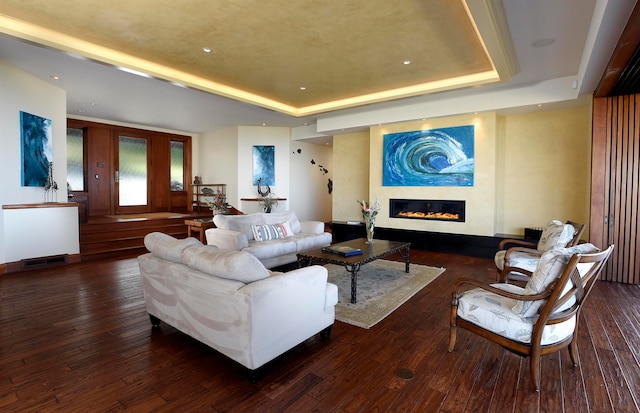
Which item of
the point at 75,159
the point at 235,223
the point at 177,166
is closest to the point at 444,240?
the point at 235,223

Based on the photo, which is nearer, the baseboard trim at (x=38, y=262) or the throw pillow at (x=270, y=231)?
the baseboard trim at (x=38, y=262)

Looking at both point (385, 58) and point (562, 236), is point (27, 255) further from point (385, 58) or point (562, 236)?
point (562, 236)

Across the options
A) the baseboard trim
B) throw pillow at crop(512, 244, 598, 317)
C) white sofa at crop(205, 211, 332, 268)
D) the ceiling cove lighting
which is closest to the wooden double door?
the baseboard trim

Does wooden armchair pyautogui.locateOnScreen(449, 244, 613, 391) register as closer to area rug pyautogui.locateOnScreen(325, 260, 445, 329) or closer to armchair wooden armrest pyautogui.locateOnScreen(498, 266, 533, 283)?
armchair wooden armrest pyautogui.locateOnScreen(498, 266, 533, 283)

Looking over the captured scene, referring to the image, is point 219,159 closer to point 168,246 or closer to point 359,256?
point 359,256

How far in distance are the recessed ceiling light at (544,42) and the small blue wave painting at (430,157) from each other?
2294mm

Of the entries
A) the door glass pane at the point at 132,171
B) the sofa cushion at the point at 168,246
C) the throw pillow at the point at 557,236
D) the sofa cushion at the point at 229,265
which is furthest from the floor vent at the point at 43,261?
the throw pillow at the point at 557,236

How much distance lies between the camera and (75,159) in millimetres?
8289

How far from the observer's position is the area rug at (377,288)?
10.9ft

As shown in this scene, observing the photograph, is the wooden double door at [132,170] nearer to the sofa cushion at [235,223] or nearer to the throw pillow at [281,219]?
the sofa cushion at [235,223]

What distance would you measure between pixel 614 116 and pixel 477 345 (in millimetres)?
4209

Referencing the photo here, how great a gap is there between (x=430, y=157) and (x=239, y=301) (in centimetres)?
562

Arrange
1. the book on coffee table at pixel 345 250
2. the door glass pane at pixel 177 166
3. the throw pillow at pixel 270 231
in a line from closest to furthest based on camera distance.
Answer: the book on coffee table at pixel 345 250 < the throw pillow at pixel 270 231 < the door glass pane at pixel 177 166

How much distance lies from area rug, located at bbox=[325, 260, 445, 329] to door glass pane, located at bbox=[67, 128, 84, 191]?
7.28 meters
